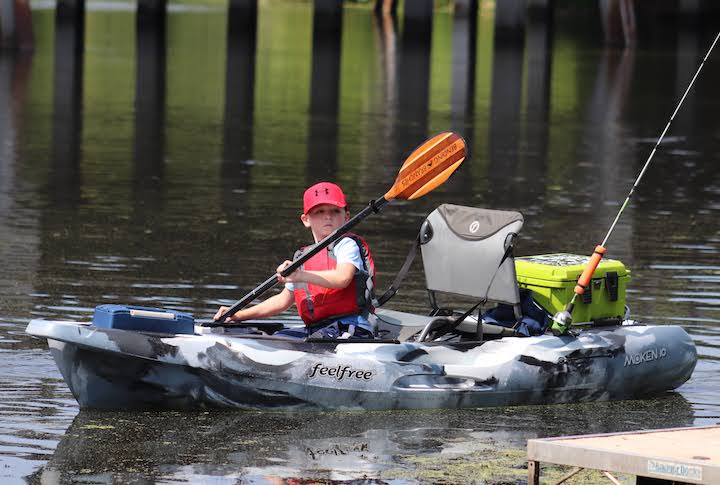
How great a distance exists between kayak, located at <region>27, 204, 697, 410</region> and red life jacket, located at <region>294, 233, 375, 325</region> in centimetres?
20

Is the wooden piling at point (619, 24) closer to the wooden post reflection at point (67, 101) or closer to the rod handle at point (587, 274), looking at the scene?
the wooden post reflection at point (67, 101)

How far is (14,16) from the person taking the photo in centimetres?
3975

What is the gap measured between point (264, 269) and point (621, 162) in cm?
976

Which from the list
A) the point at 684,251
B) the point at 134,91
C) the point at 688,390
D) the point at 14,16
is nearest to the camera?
the point at 688,390

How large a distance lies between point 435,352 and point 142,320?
5.06ft

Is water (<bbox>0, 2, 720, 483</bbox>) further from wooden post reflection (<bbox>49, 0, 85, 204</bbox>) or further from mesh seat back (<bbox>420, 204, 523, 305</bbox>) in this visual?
mesh seat back (<bbox>420, 204, 523, 305</bbox>)

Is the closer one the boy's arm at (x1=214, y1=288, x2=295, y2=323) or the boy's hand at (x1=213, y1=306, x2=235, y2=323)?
the boy's arm at (x1=214, y1=288, x2=295, y2=323)

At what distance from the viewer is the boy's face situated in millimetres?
8938

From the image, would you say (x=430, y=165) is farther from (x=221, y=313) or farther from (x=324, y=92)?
(x=324, y=92)

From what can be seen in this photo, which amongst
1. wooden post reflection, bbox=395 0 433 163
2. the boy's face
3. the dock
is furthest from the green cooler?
wooden post reflection, bbox=395 0 433 163

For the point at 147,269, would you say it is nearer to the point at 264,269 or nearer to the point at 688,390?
the point at 264,269

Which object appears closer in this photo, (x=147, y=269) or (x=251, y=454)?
(x=251, y=454)

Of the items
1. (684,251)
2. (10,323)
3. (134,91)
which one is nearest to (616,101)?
(134,91)

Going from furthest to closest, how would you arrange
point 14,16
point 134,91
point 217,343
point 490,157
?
point 14,16
point 134,91
point 490,157
point 217,343
